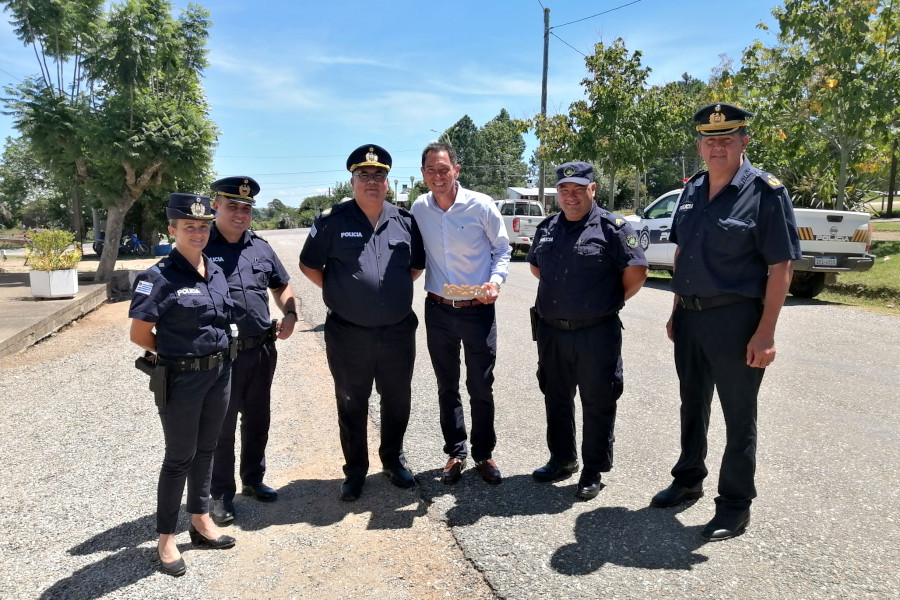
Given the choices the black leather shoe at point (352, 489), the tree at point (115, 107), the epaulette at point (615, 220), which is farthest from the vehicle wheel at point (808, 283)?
the tree at point (115, 107)

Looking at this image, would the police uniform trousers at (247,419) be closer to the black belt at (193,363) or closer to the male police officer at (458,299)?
the black belt at (193,363)

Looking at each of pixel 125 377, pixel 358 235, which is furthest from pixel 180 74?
pixel 358 235

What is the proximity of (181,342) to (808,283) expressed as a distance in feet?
37.2

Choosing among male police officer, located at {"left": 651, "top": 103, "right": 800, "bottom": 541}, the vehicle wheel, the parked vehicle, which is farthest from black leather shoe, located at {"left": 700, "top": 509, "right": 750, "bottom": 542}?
the parked vehicle

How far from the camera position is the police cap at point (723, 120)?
10.7 ft

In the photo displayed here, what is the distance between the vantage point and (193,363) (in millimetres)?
2926

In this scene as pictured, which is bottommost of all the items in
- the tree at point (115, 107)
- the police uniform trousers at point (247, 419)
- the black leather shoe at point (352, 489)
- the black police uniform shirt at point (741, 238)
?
the black leather shoe at point (352, 489)

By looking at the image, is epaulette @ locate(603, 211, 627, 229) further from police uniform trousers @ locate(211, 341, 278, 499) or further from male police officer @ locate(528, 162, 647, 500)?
police uniform trousers @ locate(211, 341, 278, 499)

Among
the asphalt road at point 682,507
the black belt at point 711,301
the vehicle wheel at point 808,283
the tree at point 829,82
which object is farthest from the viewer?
the tree at point 829,82

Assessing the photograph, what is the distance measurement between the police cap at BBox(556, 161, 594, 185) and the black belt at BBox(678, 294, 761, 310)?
34.7 inches

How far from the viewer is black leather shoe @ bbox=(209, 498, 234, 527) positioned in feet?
11.3

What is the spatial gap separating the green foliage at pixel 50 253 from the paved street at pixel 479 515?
22.0 feet

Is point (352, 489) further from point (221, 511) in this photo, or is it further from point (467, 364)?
point (467, 364)

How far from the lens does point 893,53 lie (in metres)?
12.8
